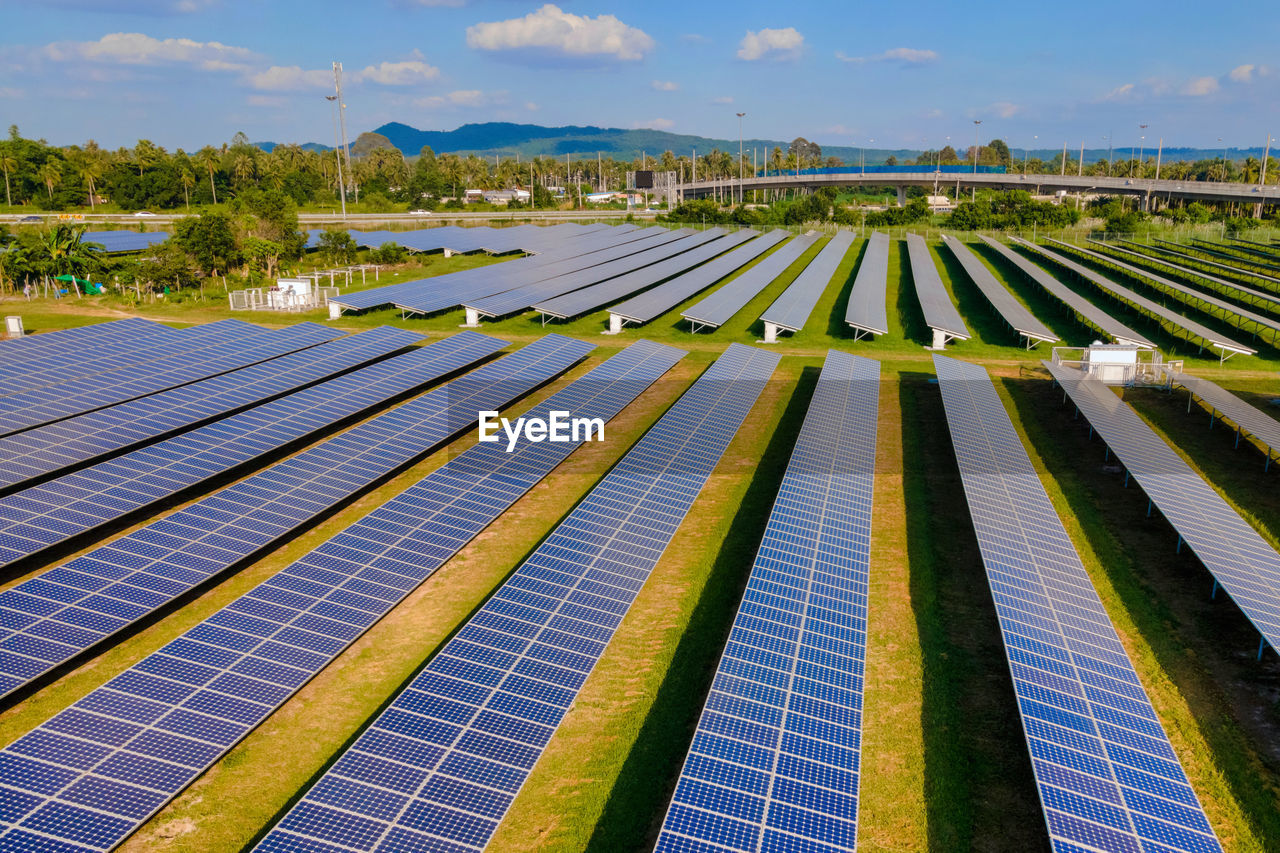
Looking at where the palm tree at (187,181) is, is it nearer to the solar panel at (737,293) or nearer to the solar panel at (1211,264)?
the solar panel at (737,293)

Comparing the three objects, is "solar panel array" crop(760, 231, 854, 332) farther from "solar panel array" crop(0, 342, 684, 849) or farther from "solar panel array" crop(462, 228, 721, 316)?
"solar panel array" crop(0, 342, 684, 849)

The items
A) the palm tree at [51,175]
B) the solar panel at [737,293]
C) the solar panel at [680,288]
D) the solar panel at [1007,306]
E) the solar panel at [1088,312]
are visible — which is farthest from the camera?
the palm tree at [51,175]

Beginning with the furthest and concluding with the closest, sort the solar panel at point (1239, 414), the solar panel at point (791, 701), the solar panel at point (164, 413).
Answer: the solar panel at point (1239, 414)
the solar panel at point (164, 413)
the solar panel at point (791, 701)

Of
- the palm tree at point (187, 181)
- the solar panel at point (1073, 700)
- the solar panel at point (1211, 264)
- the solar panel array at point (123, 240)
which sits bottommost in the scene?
the solar panel at point (1073, 700)

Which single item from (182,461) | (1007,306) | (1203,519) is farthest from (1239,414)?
(182,461)

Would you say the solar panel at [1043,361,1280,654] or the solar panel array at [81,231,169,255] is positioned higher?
the solar panel array at [81,231,169,255]

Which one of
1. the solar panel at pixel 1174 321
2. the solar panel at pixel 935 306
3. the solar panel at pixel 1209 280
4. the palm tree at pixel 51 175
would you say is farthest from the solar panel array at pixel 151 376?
the palm tree at pixel 51 175

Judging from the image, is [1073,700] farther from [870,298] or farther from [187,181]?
[187,181]

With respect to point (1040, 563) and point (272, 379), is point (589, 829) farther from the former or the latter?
point (272, 379)

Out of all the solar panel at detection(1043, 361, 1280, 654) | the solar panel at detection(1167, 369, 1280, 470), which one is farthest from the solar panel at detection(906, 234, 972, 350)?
the solar panel at detection(1043, 361, 1280, 654)
